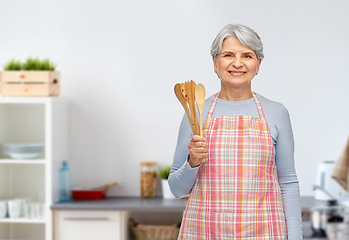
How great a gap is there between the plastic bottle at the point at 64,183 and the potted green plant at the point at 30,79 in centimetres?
48

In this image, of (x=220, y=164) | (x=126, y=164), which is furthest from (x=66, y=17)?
(x=220, y=164)

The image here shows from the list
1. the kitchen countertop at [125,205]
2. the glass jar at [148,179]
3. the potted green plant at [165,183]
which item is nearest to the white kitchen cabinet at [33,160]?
the kitchen countertop at [125,205]

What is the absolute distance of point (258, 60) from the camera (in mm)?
1381

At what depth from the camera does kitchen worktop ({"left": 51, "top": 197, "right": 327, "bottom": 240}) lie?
8.75ft

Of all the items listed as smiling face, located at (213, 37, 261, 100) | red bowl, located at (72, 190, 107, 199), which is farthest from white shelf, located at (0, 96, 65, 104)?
smiling face, located at (213, 37, 261, 100)

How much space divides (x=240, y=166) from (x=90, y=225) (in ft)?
5.33

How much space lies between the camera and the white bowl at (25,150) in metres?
2.82

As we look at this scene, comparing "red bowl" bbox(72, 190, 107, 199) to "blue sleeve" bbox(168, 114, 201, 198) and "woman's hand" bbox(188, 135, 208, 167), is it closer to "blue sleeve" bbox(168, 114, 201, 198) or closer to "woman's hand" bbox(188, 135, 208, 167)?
"blue sleeve" bbox(168, 114, 201, 198)

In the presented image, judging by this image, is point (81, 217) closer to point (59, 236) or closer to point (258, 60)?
point (59, 236)

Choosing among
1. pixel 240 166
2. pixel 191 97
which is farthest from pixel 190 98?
pixel 240 166

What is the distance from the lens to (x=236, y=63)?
1328mm

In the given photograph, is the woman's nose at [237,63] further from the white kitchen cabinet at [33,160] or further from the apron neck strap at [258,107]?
the white kitchen cabinet at [33,160]

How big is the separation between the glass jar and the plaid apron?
1.60 metres

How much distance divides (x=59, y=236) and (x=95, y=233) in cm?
22
